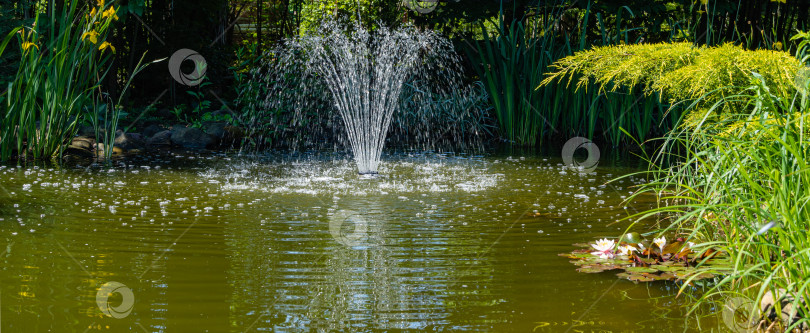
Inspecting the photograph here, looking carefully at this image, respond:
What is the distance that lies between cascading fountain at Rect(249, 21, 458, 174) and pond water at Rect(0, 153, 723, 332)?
2869 millimetres

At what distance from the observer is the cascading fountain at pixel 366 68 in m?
8.77

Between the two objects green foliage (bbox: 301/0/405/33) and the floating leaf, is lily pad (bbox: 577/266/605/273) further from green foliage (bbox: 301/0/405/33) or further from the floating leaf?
Result: green foliage (bbox: 301/0/405/33)

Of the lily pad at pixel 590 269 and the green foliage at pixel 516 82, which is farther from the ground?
the green foliage at pixel 516 82

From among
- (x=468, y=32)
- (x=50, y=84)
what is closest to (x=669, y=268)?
(x=50, y=84)

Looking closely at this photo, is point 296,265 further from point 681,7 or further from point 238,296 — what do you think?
point 681,7

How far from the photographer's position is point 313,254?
3.46 metres

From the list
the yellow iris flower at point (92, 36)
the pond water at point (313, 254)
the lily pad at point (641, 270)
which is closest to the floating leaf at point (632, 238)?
the lily pad at point (641, 270)

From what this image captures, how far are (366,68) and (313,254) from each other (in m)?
5.94

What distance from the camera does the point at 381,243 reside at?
12.2 feet

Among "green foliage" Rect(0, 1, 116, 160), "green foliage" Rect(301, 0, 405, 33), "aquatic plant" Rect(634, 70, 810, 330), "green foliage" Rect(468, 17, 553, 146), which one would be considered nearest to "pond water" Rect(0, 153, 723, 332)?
"aquatic plant" Rect(634, 70, 810, 330)

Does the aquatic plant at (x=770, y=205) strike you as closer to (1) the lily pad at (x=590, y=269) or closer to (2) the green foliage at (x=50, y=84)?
(1) the lily pad at (x=590, y=269)

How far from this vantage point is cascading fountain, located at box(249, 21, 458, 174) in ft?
28.8

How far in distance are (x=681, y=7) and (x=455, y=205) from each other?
6689 mm

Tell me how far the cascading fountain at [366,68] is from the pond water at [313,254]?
2.87 m
